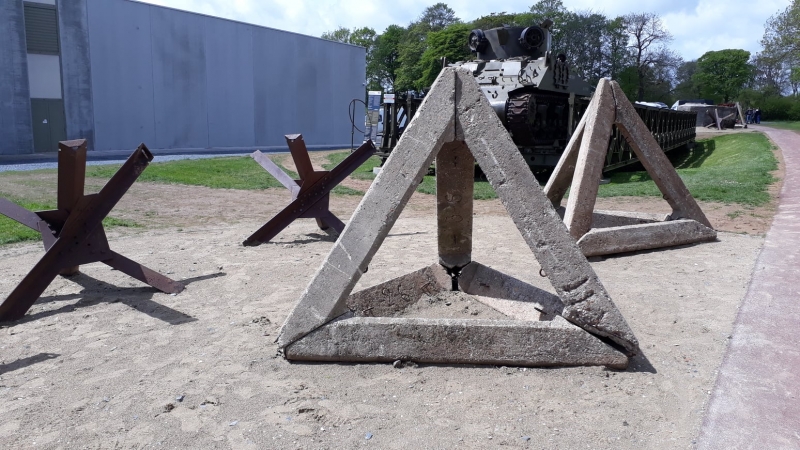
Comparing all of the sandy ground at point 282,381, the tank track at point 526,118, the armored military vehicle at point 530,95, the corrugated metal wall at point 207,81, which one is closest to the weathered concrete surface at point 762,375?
the sandy ground at point 282,381

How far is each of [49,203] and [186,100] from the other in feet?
56.4

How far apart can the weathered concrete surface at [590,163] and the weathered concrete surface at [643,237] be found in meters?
0.14

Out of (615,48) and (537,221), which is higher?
(615,48)

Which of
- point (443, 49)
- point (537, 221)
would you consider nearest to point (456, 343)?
point (537, 221)

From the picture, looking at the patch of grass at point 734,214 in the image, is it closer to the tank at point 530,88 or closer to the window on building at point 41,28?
the tank at point 530,88

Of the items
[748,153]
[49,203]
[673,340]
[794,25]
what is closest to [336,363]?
[673,340]

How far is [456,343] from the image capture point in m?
3.29

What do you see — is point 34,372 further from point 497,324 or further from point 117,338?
point 497,324

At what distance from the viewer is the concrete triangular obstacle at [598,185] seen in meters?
5.80

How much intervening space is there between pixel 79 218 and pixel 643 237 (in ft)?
16.5

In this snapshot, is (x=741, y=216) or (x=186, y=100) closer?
(x=741, y=216)

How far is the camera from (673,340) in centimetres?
370

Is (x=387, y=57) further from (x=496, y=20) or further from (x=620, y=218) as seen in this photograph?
(x=620, y=218)

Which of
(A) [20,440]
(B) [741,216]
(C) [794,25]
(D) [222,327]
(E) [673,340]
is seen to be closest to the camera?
(A) [20,440]
